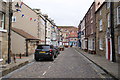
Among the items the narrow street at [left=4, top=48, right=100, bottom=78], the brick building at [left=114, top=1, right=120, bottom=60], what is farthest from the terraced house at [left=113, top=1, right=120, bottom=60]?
the narrow street at [left=4, top=48, right=100, bottom=78]

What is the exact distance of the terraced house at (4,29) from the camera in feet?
38.2

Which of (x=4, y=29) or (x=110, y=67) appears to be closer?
(x=110, y=67)

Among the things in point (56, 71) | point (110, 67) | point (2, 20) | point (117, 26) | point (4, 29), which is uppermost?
point (2, 20)

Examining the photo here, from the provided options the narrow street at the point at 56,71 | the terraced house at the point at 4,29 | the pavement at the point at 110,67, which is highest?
the terraced house at the point at 4,29

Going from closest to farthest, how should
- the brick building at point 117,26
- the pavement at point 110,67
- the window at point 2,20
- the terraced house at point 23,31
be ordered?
the pavement at point 110,67 → the window at point 2,20 → the brick building at point 117,26 → the terraced house at point 23,31

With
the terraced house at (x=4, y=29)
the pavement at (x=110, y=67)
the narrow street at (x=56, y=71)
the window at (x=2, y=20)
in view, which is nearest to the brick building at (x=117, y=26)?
the pavement at (x=110, y=67)

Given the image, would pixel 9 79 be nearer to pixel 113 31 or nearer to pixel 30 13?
pixel 113 31

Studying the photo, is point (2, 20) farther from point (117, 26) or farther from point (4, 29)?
point (117, 26)

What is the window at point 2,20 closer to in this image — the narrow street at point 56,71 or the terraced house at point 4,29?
the terraced house at point 4,29

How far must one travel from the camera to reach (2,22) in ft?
39.6

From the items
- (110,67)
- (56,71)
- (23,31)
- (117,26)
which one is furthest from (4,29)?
(23,31)

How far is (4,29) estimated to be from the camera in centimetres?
1198

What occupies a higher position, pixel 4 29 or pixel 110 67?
pixel 4 29

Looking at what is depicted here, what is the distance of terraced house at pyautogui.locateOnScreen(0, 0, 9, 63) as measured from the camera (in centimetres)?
1164
